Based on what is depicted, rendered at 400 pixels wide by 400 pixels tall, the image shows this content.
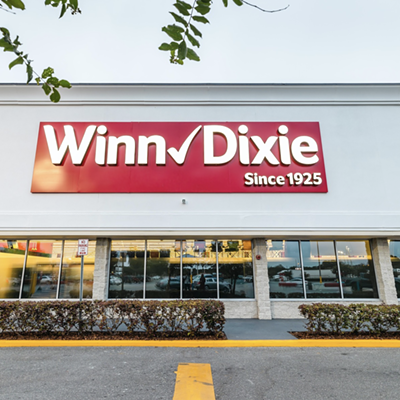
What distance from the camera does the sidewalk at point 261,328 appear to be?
7.73 metres

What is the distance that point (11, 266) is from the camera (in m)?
10.9

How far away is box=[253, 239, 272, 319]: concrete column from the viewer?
33.7 feet

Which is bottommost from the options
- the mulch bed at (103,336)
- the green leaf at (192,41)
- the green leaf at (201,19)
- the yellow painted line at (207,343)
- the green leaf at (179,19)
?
the yellow painted line at (207,343)

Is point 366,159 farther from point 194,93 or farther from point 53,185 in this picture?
point 53,185

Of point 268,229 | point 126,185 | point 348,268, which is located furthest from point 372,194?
point 126,185

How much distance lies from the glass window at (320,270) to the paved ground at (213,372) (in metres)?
4.34

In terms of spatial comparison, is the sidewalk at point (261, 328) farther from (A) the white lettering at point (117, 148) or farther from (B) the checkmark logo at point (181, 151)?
(A) the white lettering at point (117, 148)

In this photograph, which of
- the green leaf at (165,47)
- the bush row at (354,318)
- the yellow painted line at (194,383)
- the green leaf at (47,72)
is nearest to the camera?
the green leaf at (165,47)

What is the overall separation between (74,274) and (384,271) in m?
11.8

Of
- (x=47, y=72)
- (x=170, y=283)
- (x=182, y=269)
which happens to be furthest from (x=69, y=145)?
(x=47, y=72)

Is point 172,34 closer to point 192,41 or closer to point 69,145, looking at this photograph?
point 192,41

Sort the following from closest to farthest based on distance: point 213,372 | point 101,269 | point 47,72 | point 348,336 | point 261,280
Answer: point 47,72 → point 213,372 → point 348,336 → point 261,280 → point 101,269

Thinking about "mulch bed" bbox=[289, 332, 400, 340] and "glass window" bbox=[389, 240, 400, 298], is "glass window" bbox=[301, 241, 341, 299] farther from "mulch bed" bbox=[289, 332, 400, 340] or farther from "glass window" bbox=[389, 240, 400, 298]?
"mulch bed" bbox=[289, 332, 400, 340]

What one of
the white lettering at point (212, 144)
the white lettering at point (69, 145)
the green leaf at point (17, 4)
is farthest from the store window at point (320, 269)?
the green leaf at point (17, 4)
